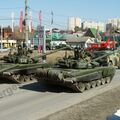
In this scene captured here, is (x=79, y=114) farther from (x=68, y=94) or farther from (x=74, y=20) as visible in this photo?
(x=74, y=20)

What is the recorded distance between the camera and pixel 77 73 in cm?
1688

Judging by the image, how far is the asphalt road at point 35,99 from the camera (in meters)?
12.6

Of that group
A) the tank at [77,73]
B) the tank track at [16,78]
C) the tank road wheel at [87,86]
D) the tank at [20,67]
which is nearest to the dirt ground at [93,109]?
the tank at [77,73]

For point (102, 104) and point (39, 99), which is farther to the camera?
point (39, 99)

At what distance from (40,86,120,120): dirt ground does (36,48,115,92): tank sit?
56.8 inches

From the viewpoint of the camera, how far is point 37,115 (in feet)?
40.2

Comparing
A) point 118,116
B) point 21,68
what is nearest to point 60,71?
point 21,68

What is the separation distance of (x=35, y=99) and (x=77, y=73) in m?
2.53

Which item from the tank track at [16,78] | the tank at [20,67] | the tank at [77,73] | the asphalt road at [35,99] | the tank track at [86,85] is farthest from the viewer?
the tank track at [16,78]

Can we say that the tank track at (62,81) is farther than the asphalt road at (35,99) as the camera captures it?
Yes

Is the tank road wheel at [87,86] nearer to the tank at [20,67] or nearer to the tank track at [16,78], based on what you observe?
the tank at [20,67]

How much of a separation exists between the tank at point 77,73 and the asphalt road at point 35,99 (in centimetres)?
37

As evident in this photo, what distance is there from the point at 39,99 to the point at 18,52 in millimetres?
7262

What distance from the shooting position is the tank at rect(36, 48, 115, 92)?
16688mm
